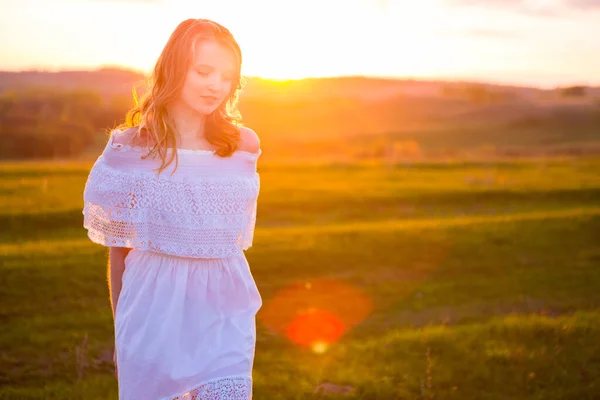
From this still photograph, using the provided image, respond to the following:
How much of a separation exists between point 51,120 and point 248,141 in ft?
147

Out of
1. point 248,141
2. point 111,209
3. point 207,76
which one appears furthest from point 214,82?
point 111,209

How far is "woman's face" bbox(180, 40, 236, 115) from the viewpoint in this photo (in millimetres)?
3199

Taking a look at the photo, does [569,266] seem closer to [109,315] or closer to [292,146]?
[109,315]

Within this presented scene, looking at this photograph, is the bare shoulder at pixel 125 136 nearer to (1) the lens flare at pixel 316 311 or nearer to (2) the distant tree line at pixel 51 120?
(1) the lens flare at pixel 316 311

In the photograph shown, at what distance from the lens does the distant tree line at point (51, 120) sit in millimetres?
37000

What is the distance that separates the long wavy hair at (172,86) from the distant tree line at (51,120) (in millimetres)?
29753

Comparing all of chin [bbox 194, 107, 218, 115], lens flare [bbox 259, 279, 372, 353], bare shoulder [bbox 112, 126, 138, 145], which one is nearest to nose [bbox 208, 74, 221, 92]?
chin [bbox 194, 107, 218, 115]

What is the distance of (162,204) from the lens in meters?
3.24

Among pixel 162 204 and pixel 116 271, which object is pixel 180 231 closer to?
pixel 162 204

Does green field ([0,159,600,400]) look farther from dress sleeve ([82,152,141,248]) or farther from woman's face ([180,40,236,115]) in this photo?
woman's face ([180,40,236,115])

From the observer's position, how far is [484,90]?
99438 millimetres

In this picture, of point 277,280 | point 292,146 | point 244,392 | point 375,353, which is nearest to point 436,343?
point 375,353

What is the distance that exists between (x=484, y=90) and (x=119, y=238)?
101698 mm

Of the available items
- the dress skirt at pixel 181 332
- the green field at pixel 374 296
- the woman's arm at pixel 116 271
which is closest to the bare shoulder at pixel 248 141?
the dress skirt at pixel 181 332
